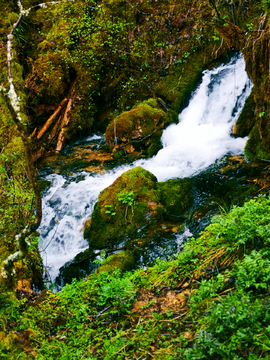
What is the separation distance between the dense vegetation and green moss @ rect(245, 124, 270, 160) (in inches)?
1.5

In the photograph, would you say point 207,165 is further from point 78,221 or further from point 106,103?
point 106,103

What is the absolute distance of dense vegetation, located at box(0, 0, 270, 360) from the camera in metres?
2.23

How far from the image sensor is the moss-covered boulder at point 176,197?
576 centimetres

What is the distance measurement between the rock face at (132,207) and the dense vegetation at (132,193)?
0.13 meters

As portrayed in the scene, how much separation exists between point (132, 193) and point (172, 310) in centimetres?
335

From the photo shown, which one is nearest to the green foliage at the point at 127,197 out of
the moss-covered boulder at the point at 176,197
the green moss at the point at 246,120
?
the moss-covered boulder at the point at 176,197

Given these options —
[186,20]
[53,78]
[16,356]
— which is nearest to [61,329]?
[16,356]

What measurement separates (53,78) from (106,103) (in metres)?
2.40

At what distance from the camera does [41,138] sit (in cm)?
1004

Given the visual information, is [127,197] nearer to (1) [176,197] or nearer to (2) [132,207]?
(2) [132,207]

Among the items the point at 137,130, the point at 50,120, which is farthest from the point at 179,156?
the point at 50,120

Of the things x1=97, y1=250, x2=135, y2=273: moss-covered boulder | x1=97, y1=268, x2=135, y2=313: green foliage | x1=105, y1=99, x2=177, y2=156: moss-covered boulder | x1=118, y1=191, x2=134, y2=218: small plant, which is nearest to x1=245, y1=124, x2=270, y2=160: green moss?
x1=105, y1=99, x2=177, y2=156: moss-covered boulder

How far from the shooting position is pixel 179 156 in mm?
8289

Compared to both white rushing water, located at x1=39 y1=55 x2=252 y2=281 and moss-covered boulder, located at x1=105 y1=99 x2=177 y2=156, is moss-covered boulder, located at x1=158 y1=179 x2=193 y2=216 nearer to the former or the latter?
white rushing water, located at x1=39 y1=55 x2=252 y2=281
